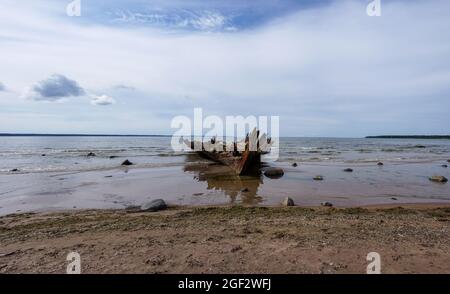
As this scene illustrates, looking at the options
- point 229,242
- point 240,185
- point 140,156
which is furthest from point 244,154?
point 140,156

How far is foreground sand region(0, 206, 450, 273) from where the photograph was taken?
396 centimetres

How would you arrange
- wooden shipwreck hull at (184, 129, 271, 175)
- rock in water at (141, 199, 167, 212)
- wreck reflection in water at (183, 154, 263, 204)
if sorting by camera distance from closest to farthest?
rock in water at (141, 199, 167, 212)
wreck reflection in water at (183, 154, 263, 204)
wooden shipwreck hull at (184, 129, 271, 175)

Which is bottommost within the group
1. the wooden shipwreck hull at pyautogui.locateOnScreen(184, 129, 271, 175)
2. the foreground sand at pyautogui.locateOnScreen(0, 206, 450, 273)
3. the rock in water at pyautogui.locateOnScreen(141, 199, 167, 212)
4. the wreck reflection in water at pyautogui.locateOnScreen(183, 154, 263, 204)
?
the wreck reflection in water at pyautogui.locateOnScreen(183, 154, 263, 204)

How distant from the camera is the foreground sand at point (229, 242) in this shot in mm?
3957

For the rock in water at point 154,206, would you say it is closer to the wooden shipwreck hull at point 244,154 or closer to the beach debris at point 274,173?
the wooden shipwreck hull at point 244,154

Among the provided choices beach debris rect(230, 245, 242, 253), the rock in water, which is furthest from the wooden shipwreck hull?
beach debris rect(230, 245, 242, 253)

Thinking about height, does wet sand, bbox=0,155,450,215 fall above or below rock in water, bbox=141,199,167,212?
below

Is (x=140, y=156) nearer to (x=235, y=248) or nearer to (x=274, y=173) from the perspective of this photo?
(x=274, y=173)

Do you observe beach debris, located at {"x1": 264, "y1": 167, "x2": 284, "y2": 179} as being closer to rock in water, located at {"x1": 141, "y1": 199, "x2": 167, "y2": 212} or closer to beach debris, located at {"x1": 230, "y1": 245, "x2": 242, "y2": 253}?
rock in water, located at {"x1": 141, "y1": 199, "x2": 167, "y2": 212}

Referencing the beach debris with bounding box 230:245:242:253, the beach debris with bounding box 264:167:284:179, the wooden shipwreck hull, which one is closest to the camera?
the beach debris with bounding box 230:245:242:253

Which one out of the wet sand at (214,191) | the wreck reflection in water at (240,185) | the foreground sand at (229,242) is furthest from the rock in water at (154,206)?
the wreck reflection in water at (240,185)

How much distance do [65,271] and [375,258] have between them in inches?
167
